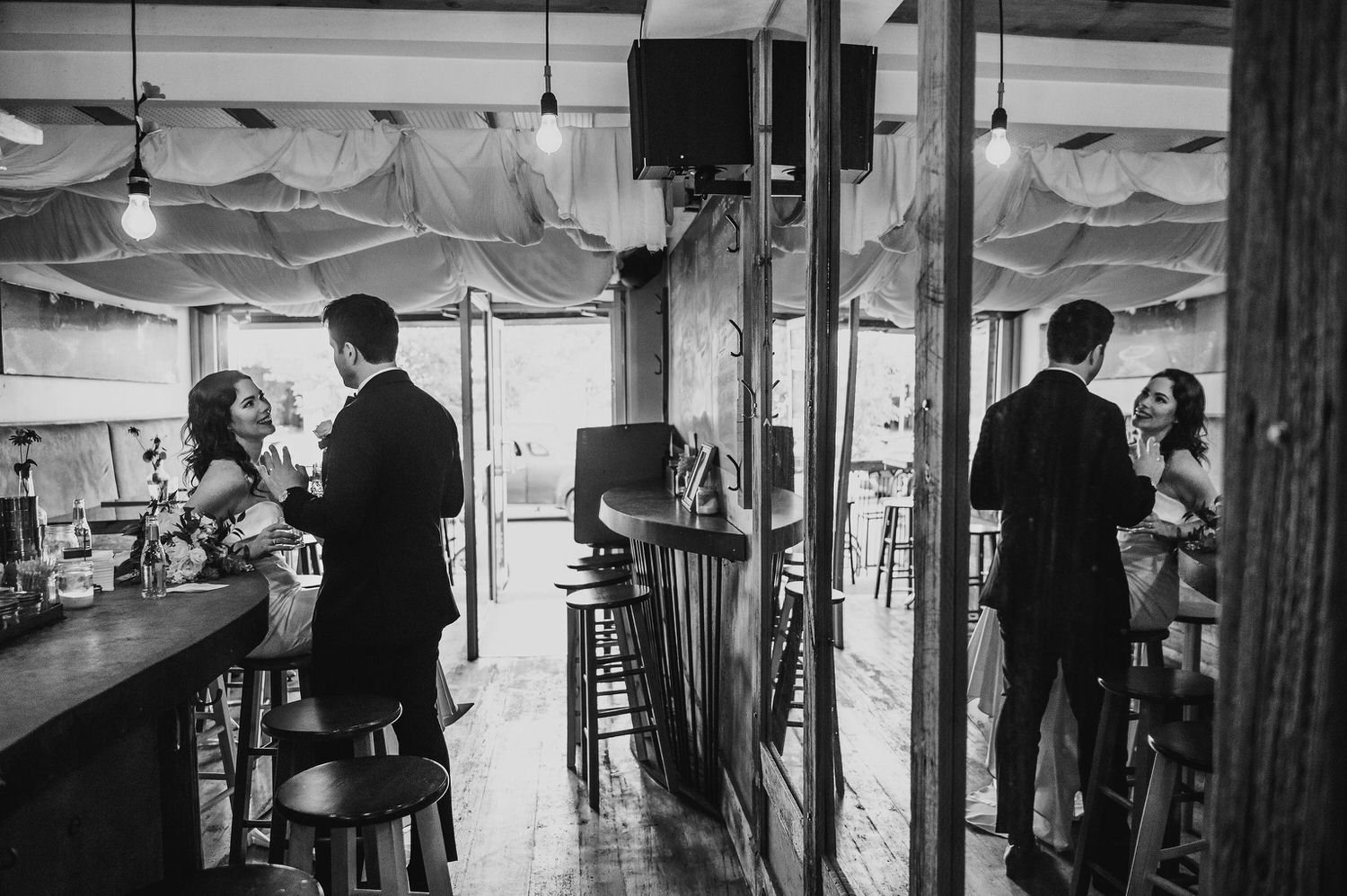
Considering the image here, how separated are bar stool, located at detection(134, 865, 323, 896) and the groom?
96 cm

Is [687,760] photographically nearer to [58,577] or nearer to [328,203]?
[58,577]

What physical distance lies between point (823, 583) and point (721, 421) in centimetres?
149

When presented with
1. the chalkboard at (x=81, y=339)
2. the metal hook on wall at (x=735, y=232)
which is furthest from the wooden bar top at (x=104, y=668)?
the chalkboard at (x=81, y=339)

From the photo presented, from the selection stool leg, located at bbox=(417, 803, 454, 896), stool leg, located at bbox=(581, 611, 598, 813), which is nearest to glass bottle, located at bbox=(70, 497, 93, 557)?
stool leg, located at bbox=(417, 803, 454, 896)

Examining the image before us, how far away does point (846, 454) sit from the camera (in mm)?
1868

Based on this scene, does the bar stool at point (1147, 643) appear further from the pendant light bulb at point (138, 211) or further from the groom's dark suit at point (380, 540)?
the pendant light bulb at point (138, 211)

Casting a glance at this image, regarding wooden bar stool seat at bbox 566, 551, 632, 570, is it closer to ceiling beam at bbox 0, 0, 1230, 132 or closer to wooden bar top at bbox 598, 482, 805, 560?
wooden bar top at bbox 598, 482, 805, 560

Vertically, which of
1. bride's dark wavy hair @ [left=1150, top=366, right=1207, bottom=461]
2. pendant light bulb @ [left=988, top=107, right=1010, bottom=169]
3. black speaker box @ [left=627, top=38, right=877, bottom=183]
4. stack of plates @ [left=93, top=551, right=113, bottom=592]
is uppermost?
black speaker box @ [left=627, top=38, right=877, bottom=183]

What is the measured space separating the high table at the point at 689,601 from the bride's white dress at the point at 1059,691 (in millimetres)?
1437

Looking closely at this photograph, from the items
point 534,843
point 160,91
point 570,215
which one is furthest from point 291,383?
point 534,843

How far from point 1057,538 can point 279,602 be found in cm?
255

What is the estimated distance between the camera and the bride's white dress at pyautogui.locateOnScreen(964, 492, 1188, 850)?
2.50 ft

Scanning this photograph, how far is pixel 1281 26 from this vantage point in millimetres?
548

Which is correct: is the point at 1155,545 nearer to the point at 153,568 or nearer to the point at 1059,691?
the point at 1059,691
